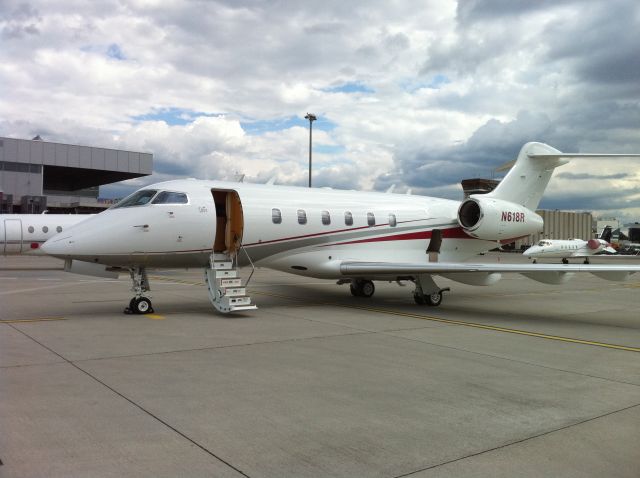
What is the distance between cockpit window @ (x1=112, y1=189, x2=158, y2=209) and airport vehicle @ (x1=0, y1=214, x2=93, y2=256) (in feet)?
54.3

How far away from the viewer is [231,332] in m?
10.0

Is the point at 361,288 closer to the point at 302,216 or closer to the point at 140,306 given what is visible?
the point at 302,216

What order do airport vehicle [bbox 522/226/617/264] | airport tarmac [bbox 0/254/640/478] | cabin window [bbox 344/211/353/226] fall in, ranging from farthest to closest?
airport vehicle [bbox 522/226/617/264], cabin window [bbox 344/211/353/226], airport tarmac [bbox 0/254/640/478]

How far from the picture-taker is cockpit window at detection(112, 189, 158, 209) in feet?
39.7

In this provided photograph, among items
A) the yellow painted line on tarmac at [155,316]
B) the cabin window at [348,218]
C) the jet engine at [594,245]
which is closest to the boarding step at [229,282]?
the yellow painted line on tarmac at [155,316]

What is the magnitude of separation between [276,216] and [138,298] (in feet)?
12.4

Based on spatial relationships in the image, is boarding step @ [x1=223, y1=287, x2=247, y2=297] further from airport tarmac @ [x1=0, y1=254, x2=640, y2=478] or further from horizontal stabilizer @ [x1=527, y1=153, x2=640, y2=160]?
horizontal stabilizer @ [x1=527, y1=153, x2=640, y2=160]

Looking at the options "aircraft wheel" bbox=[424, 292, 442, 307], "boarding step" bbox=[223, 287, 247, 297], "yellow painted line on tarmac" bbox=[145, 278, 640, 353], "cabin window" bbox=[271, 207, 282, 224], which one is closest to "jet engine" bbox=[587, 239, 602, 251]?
"aircraft wheel" bbox=[424, 292, 442, 307]

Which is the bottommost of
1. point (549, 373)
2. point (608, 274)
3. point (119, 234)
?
point (549, 373)

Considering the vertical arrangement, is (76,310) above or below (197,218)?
below

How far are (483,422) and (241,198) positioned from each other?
29.7ft

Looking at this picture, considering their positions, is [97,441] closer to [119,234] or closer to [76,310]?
[119,234]

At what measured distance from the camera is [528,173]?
1781 cm

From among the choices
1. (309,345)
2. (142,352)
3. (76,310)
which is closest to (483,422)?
(309,345)
